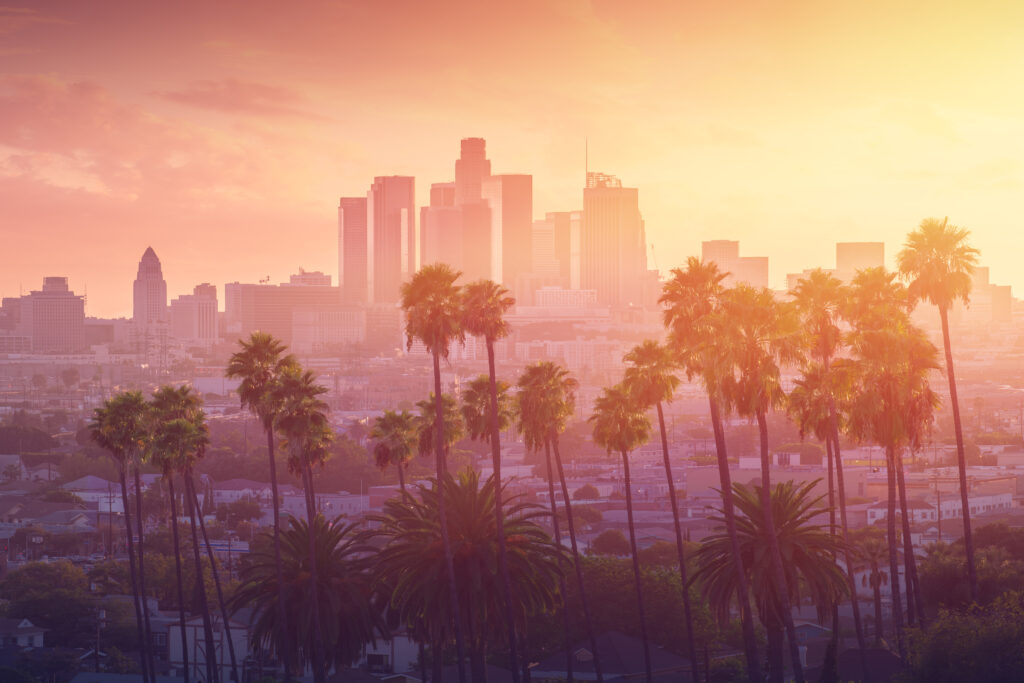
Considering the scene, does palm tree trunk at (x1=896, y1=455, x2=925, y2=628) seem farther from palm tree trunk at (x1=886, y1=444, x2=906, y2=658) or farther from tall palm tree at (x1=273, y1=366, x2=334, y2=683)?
tall palm tree at (x1=273, y1=366, x2=334, y2=683)

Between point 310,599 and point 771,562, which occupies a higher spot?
point 771,562

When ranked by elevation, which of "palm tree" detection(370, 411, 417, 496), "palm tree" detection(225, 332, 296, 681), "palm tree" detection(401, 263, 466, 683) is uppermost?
"palm tree" detection(401, 263, 466, 683)

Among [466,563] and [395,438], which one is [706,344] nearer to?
[466,563]

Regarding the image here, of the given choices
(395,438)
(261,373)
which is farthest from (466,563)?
(395,438)

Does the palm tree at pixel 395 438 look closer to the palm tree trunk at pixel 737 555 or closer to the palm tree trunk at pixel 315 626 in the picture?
the palm tree trunk at pixel 315 626

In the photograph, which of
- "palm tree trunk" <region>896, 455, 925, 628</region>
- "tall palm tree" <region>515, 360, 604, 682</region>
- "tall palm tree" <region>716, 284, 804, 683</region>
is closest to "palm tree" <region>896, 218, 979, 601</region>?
"palm tree trunk" <region>896, 455, 925, 628</region>

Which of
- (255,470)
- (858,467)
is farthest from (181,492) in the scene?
(858,467)

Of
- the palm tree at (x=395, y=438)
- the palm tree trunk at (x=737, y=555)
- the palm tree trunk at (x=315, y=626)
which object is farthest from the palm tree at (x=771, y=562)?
the palm tree at (x=395, y=438)
